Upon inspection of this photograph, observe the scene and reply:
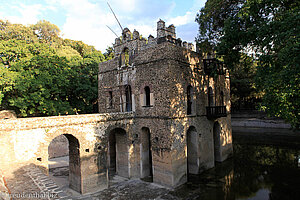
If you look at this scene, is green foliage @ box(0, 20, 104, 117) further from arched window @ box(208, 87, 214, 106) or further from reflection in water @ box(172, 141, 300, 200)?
reflection in water @ box(172, 141, 300, 200)

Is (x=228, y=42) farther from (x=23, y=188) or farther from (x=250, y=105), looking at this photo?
(x=250, y=105)

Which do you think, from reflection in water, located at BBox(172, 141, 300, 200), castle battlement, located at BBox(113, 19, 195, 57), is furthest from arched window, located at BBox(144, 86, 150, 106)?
reflection in water, located at BBox(172, 141, 300, 200)

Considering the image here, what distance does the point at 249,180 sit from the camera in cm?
1332

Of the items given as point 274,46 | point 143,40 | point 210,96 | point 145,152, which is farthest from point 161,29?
point 145,152

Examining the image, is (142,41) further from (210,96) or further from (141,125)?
(210,96)

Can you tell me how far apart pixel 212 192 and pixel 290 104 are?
6794 millimetres

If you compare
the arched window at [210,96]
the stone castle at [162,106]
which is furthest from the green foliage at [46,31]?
the arched window at [210,96]

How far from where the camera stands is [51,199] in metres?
6.34

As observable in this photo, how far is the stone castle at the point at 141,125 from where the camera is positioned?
9.90 metres

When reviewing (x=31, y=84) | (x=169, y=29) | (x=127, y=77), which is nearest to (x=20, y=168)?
(x=127, y=77)

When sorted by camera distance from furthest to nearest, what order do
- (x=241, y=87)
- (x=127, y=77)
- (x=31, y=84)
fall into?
(x=241, y=87)
(x=31, y=84)
(x=127, y=77)

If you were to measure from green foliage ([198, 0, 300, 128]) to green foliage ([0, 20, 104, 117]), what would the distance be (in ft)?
51.9

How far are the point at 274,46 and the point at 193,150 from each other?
878cm

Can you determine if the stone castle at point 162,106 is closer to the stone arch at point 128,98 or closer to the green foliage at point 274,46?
the stone arch at point 128,98
